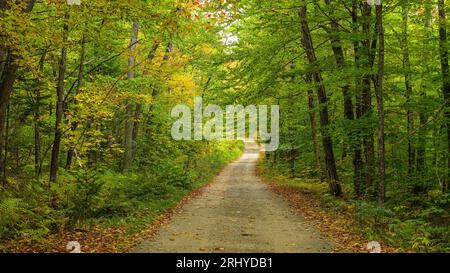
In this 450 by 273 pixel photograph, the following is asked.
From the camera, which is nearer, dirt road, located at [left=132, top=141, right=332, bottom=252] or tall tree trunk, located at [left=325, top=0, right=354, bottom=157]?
dirt road, located at [left=132, top=141, right=332, bottom=252]

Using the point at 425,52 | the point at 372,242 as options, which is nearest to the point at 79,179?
the point at 372,242

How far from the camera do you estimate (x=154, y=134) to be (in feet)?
73.1

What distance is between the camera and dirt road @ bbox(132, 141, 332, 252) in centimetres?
820

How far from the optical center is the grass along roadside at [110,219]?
8148mm

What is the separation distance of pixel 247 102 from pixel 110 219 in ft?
25.6

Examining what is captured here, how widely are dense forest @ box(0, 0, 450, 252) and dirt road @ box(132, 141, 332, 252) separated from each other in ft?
3.76

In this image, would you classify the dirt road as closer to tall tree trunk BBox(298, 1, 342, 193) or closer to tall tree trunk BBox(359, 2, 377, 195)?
tall tree trunk BBox(298, 1, 342, 193)

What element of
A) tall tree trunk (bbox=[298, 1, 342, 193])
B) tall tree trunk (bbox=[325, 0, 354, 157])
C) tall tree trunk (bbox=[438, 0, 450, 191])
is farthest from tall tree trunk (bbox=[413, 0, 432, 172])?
tall tree trunk (bbox=[298, 1, 342, 193])

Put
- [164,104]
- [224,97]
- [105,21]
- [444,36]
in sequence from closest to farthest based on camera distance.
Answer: [105,21], [444,36], [224,97], [164,104]

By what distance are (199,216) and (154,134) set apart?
11.1 m

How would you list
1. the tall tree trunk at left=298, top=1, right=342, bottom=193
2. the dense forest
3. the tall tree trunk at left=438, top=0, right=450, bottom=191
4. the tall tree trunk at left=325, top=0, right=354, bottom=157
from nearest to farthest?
1. the dense forest
2. the tall tree trunk at left=438, top=0, right=450, bottom=191
3. the tall tree trunk at left=325, top=0, right=354, bottom=157
4. the tall tree trunk at left=298, top=1, right=342, bottom=193

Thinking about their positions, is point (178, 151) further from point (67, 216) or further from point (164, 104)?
point (67, 216)

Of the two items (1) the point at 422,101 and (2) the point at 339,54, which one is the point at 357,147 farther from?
(2) the point at 339,54

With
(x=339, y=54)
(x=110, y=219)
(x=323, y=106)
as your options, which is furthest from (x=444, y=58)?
(x=110, y=219)
